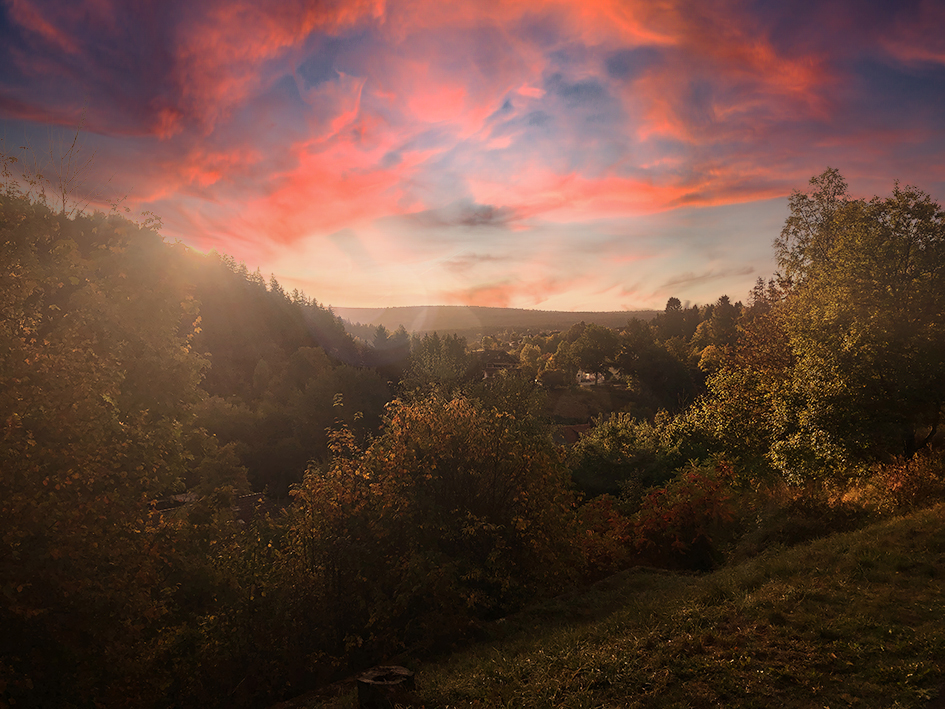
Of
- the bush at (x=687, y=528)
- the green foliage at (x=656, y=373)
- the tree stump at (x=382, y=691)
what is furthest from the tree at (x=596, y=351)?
the tree stump at (x=382, y=691)

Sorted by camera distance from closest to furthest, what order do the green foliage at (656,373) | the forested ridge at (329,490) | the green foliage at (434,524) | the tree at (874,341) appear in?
1. the forested ridge at (329,490)
2. the green foliage at (434,524)
3. the tree at (874,341)
4. the green foliage at (656,373)

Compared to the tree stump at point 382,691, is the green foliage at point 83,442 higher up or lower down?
higher up

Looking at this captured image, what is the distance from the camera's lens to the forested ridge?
7.03 meters

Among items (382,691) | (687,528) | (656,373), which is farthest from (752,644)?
(656,373)

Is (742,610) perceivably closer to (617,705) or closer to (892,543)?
(617,705)

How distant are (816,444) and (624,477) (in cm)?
995

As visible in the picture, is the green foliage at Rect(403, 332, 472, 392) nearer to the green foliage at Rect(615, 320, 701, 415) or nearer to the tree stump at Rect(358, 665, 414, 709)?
the tree stump at Rect(358, 665, 414, 709)

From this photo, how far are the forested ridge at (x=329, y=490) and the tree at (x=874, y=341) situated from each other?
7cm

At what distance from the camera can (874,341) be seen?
1451cm

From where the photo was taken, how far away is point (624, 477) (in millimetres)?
24281

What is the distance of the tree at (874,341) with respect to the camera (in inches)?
554

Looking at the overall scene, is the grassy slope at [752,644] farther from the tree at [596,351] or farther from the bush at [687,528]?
the tree at [596,351]

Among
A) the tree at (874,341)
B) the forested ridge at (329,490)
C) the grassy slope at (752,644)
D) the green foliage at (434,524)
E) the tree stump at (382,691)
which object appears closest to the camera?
the grassy slope at (752,644)

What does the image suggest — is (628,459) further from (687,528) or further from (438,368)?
(438,368)
